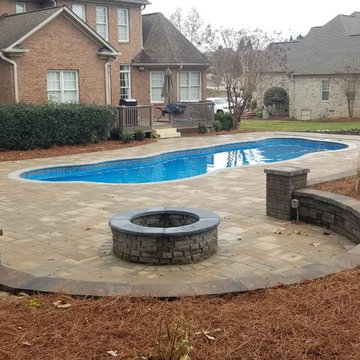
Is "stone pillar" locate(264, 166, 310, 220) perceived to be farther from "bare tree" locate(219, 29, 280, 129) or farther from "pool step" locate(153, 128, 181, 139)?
"bare tree" locate(219, 29, 280, 129)

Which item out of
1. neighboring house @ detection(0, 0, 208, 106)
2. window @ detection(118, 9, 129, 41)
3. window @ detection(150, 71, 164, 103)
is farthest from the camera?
window @ detection(150, 71, 164, 103)

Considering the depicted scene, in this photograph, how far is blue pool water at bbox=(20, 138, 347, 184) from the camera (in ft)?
50.8

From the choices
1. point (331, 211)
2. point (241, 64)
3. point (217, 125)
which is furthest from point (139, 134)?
point (331, 211)

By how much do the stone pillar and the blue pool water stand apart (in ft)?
20.7

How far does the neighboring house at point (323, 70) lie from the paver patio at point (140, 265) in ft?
75.0

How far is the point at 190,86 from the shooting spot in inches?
1144

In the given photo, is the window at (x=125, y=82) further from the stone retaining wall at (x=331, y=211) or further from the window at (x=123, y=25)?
the stone retaining wall at (x=331, y=211)

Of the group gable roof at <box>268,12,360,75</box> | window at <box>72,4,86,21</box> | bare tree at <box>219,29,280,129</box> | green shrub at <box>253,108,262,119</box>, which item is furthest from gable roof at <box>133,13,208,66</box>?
gable roof at <box>268,12,360,75</box>

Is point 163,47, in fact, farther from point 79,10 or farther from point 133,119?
point 133,119

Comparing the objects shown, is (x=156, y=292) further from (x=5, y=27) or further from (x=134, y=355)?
(x=5, y=27)

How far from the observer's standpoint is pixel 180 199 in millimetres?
10727

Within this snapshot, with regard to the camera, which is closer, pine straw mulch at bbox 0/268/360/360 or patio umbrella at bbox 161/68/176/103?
pine straw mulch at bbox 0/268/360/360

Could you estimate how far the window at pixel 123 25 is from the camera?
27.0m

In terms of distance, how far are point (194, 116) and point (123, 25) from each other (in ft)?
21.8
